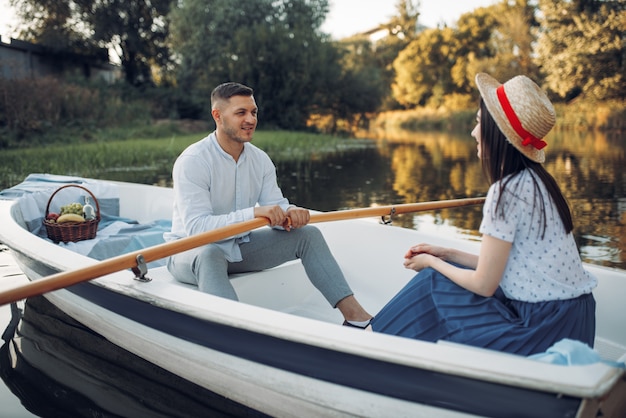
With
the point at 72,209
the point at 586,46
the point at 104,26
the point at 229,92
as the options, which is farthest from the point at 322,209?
the point at 586,46

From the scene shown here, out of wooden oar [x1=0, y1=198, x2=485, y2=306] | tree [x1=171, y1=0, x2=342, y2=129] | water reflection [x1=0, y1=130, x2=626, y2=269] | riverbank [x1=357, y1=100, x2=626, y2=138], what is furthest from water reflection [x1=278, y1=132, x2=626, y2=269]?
riverbank [x1=357, y1=100, x2=626, y2=138]

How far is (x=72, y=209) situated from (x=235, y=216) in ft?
5.25

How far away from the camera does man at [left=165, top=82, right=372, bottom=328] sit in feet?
8.44

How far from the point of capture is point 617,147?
1445 centimetres

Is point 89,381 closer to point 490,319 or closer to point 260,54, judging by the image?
point 490,319

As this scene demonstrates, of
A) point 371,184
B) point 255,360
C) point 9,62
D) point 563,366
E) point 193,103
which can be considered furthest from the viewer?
point 193,103

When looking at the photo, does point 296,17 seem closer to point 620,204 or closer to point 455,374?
point 620,204

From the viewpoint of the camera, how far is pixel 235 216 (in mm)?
2578

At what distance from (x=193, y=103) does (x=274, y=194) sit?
1677cm

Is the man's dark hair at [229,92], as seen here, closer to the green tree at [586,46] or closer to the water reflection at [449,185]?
the water reflection at [449,185]

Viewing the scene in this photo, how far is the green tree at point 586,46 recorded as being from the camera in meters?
19.9

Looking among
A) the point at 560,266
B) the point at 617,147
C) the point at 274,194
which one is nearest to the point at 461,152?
the point at 617,147

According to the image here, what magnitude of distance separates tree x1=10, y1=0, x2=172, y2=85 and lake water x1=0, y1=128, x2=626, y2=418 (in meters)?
9.83

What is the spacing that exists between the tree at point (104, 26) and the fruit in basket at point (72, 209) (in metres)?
16.5
